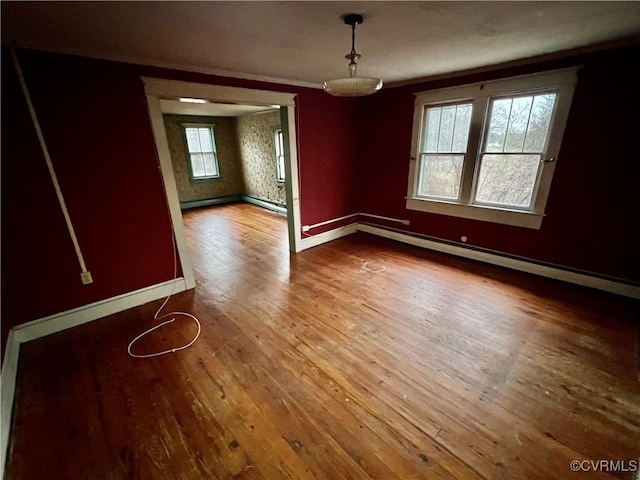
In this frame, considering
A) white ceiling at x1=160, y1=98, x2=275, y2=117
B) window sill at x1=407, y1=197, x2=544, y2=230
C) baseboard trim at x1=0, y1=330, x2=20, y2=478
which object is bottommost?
baseboard trim at x1=0, y1=330, x2=20, y2=478

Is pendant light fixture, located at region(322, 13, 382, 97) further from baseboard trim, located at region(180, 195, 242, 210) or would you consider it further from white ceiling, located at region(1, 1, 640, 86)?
baseboard trim, located at region(180, 195, 242, 210)

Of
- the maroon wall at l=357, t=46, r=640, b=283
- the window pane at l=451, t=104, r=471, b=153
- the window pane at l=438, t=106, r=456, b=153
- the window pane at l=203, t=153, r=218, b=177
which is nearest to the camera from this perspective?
the maroon wall at l=357, t=46, r=640, b=283

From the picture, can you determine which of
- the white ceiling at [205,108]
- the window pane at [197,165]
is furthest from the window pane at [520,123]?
the window pane at [197,165]

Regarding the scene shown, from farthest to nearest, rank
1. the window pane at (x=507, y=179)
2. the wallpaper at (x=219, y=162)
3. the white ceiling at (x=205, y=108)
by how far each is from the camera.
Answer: the wallpaper at (x=219, y=162) < the white ceiling at (x=205, y=108) < the window pane at (x=507, y=179)

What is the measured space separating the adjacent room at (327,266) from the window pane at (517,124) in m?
0.02

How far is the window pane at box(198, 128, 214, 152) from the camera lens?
728 cm

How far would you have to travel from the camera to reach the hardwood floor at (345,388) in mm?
1434

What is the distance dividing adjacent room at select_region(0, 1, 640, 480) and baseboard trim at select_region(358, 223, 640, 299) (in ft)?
0.07

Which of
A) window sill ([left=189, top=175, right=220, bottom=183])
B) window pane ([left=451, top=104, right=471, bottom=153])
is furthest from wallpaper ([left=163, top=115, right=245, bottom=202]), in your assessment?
window pane ([left=451, top=104, right=471, bottom=153])

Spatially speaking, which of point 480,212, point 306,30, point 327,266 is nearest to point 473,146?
point 480,212

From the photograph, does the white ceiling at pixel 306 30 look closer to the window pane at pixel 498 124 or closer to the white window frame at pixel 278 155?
the window pane at pixel 498 124

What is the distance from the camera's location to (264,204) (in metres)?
7.23

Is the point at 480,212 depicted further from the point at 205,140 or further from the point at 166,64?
the point at 205,140

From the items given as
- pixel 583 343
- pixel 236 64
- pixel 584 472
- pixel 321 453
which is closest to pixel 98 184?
pixel 236 64
